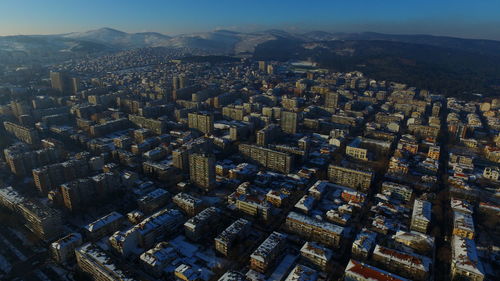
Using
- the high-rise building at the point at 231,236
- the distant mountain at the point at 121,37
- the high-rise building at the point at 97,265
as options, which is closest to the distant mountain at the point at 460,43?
the distant mountain at the point at 121,37

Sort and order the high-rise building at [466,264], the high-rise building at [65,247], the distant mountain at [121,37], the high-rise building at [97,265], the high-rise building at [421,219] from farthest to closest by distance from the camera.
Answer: the distant mountain at [121,37]
the high-rise building at [421,219]
the high-rise building at [65,247]
the high-rise building at [466,264]
the high-rise building at [97,265]

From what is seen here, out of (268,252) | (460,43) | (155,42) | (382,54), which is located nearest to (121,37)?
(155,42)

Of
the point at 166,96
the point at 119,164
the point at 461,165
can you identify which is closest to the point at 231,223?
the point at 119,164

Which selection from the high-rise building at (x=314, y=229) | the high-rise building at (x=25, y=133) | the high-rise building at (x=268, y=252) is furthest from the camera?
the high-rise building at (x=25, y=133)

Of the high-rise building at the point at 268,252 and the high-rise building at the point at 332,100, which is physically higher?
the high-rise building at the point at 332,100

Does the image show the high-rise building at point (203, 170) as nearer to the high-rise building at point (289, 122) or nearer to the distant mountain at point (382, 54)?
the high-rise building at point (289, 122)

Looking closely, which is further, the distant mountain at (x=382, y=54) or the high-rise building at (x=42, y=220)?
the distant mountain at (x=382, y=54)
